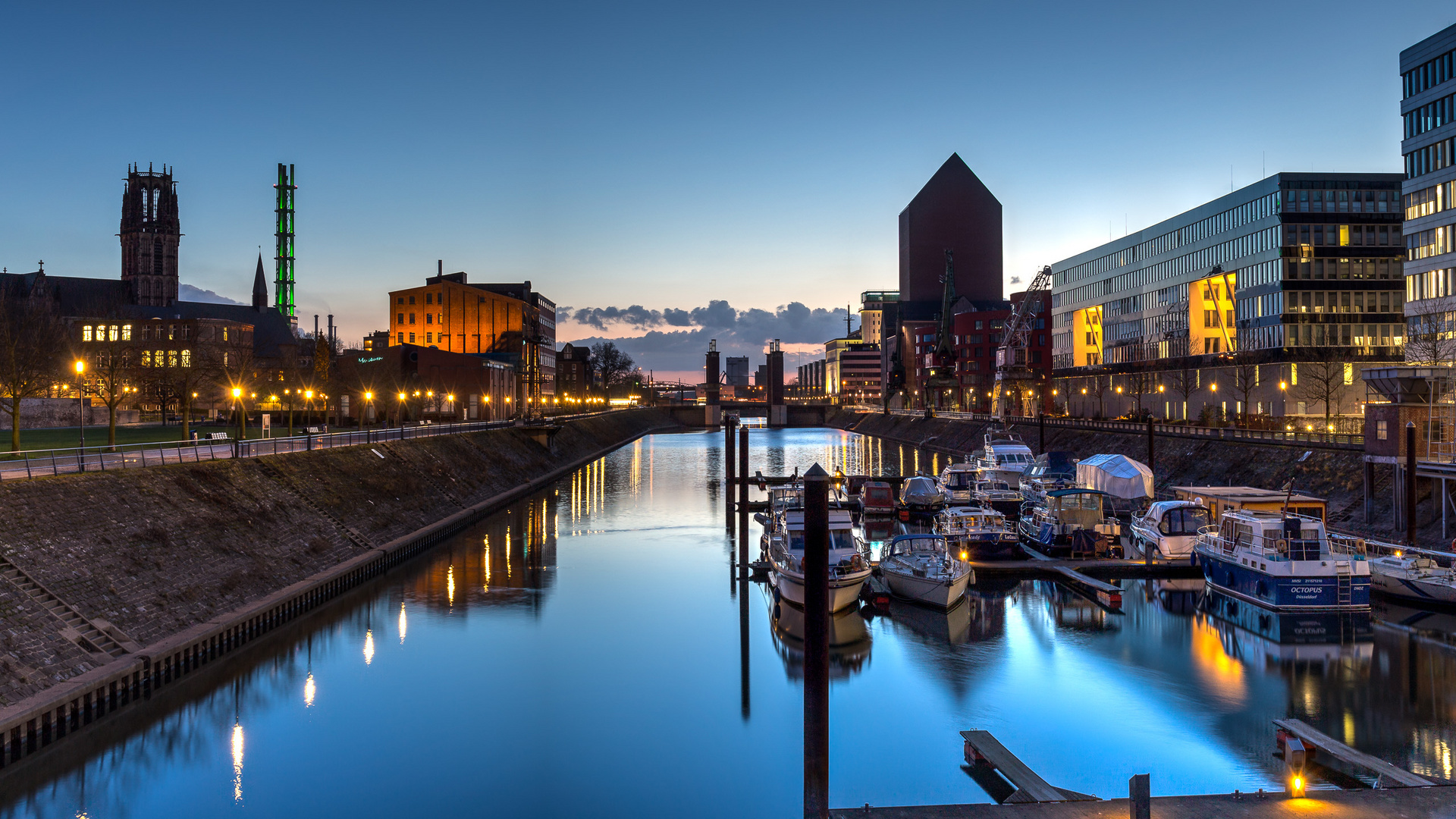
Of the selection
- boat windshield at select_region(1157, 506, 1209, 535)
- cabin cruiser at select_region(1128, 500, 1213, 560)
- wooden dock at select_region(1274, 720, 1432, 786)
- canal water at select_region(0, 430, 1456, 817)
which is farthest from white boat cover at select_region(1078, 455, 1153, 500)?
wooden dock at select_region(1274, 720, 1432, 786)

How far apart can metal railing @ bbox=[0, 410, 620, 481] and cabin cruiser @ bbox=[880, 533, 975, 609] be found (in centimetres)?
2853

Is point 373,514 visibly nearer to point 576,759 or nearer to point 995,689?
point 576,759

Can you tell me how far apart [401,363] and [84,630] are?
85.5m

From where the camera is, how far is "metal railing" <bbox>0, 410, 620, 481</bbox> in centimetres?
3069

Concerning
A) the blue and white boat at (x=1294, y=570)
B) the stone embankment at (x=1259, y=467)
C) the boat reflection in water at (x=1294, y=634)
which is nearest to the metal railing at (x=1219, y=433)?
the stone embankment at (x=1259, y=467)

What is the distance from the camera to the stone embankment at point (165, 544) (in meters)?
22.3

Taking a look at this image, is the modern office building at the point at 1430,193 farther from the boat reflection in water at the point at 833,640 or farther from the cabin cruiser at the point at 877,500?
the boat reflection in water at the point at 833,640

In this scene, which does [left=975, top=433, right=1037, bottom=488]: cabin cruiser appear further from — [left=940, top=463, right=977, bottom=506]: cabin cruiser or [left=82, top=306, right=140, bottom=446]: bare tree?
[left=82, top=306, right=140, bottom=446]: bare tree

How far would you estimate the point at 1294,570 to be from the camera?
3225cm

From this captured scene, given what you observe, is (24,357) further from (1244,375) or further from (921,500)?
(1244,375)

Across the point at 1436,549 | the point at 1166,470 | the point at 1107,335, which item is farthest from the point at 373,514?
the point at 1107,335

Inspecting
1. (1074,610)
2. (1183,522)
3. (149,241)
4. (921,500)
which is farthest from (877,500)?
(149,241)

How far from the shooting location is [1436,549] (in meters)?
36.0

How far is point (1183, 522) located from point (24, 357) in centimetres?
6221
